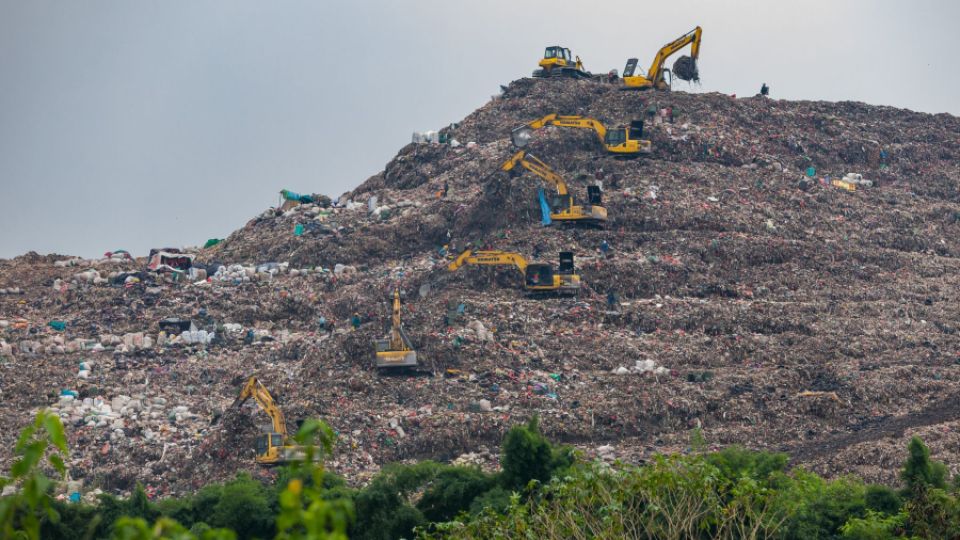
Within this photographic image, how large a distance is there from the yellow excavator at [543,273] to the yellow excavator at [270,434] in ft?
28.0

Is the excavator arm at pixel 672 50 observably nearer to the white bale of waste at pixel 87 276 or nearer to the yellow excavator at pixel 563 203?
the yellow excavator at pixel 563 203

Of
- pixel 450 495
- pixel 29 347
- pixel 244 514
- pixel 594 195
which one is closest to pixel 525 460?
pixel 450 495

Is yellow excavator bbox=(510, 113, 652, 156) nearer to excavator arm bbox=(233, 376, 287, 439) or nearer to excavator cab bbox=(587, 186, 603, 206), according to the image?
excavator cab bbox=(587, 186, 603, 206)

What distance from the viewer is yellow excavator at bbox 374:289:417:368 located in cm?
2964

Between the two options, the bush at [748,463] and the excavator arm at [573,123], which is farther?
the excavator arm at [573,123]

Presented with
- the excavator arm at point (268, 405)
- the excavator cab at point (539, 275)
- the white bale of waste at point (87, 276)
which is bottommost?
the excavator arm at point (268, 405)

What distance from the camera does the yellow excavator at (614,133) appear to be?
40500 millimetres

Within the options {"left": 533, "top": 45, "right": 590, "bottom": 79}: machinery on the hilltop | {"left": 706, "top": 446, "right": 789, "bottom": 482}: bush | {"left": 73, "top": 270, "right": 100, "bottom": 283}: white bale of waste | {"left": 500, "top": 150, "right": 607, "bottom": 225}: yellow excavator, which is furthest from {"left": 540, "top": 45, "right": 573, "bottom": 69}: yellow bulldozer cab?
{"left": 706, "top": 446, "right": 789, "bottom": 482}: bush

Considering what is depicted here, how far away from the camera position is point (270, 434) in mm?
26188

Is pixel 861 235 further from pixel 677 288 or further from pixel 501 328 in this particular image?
pixel 501 328

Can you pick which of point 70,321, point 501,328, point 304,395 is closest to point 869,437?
Result: point 501,328

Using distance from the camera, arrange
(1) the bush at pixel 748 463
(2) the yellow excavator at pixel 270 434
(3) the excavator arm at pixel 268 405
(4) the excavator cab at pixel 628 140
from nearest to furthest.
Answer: (1) the bush at pixel 748 463, (2) the yellow excavator at pixel 270 434, (3) the excavator arm at pixel 268 405, (4) the excavator cab at pixel 628 140

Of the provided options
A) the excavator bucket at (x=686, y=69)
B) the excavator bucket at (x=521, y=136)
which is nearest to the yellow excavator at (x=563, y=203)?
the excavator bucket at (x=521, y=136)

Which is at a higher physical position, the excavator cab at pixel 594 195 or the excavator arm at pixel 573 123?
the excavator arm at pixel 573 123
